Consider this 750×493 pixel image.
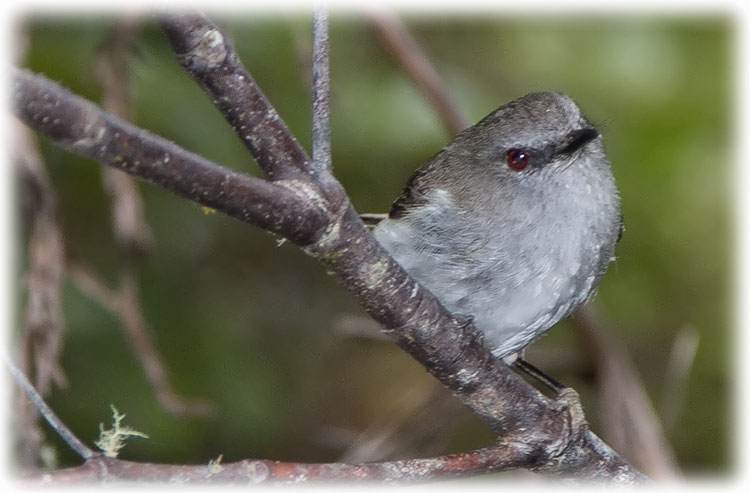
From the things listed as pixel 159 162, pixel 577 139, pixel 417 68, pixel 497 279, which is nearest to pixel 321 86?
pixel 159 162

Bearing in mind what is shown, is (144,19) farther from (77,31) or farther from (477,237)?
(477,237)

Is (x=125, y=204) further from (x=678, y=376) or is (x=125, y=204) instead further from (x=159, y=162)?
(x=678, y=376)

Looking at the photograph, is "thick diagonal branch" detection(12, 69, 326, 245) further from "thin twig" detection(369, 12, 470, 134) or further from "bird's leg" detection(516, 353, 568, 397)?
"thin twig" detection(369, 12, 470, 134)

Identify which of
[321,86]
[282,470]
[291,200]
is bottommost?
[282,470]

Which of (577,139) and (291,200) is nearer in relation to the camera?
(291,200)

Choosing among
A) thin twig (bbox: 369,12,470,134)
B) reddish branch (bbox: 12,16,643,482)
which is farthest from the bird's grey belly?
thin twig (bbox: 369,12,470,134)

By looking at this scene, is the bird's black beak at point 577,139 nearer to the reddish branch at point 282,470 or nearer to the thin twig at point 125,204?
the reddish branch at point 282,470

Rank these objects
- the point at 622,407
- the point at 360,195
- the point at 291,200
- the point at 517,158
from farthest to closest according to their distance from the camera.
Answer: the point at 360,195, the point at 622,407, the point at 517,158, the point at 291,200
